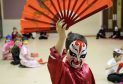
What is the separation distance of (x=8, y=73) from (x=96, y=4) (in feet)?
11.8

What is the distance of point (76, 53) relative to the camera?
4.90 feet

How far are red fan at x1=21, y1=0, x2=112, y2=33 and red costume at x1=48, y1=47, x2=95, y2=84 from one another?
157mm


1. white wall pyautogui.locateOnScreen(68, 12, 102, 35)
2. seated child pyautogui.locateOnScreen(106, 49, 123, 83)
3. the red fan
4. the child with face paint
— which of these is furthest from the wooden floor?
the red fan

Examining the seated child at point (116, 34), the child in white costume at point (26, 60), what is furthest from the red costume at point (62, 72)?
the seated child at point (116, 34)

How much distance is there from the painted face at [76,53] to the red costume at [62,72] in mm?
30

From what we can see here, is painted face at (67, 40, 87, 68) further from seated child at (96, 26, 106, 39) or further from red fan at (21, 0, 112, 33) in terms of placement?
seated child at (96, 26, 106, 39)

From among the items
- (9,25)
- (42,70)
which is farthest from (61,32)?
(9,25)

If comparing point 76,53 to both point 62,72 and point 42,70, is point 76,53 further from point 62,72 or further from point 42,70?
point 42,70

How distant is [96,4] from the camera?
146 cm

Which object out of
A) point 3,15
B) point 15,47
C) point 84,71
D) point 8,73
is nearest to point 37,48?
Result: point 15,47

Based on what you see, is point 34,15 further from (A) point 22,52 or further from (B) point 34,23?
(A) point 22,52

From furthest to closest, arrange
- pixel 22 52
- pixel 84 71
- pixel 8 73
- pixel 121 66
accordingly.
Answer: pixel 22 52 → pixel 8 73 → pixel 121 66 → pixel 84 71

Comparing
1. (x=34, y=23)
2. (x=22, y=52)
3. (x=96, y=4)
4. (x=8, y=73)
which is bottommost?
(x=8, y=73)

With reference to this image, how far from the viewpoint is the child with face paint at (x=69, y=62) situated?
1.42 m
